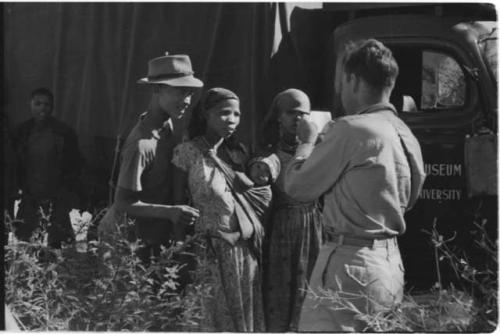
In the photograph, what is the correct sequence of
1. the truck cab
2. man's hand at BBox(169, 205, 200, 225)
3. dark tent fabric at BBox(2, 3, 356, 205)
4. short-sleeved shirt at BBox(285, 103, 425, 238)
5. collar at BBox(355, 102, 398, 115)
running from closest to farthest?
1. short-sleeved shirt at BBox(285, 103, 425, 238)
2. collar at BBox(355, 102, 398, 115)
3. man's hand at BBox(169, 205, 200, 225)
4. the truck cab
5. dark tent fabric at BBox(2, 3, 356, 205)

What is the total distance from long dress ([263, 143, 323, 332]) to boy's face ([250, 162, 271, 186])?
0.37 ft

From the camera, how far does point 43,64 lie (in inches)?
263

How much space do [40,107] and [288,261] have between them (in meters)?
1.83

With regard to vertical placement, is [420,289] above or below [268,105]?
below

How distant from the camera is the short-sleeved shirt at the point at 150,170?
18.1ft

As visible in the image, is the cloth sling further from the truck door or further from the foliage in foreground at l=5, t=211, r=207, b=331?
the truck door

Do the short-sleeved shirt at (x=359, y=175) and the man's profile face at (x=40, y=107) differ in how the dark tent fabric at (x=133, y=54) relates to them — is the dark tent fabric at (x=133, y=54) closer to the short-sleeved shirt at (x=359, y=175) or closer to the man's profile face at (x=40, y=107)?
the man's profile face at (x=40, y=107)

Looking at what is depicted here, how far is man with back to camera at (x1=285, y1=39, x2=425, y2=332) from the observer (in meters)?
4.30

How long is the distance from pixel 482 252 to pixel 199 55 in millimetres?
2024

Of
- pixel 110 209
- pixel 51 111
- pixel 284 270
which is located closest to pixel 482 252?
pixel 284 270

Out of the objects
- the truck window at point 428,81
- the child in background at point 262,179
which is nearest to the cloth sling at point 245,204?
the child in background at point 262,179

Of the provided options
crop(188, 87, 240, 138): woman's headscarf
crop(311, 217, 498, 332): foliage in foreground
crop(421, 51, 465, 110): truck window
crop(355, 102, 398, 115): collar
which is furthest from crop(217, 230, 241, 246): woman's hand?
crop(421, 51, 465, 110): truck window

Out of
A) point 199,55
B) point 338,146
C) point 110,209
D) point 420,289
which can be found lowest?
point 420,289

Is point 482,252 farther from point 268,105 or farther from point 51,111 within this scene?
point 51,111
